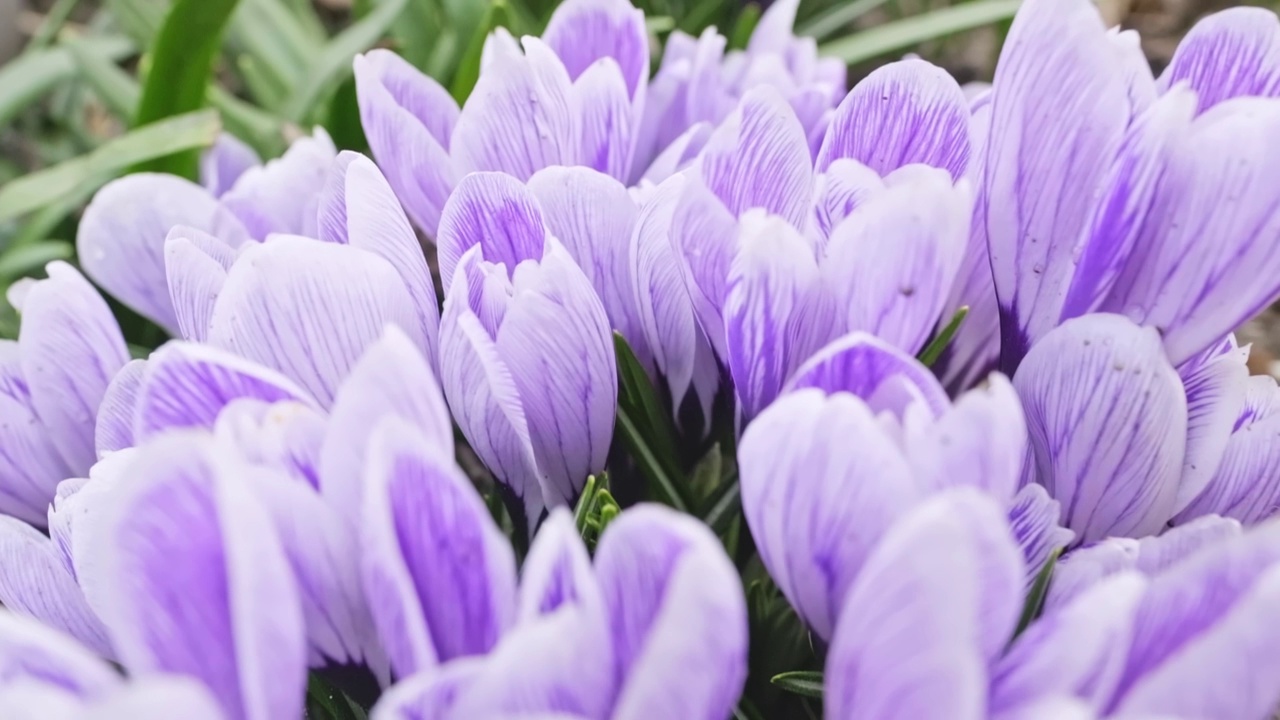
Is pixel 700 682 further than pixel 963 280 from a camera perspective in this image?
No

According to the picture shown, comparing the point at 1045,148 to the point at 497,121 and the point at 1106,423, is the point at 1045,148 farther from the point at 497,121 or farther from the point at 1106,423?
the point at 497,121

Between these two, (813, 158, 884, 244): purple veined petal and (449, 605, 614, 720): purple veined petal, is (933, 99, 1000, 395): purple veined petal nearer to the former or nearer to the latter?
(813, 158, 884, 244): purple veined petal

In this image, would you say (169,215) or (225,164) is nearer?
(169,215)

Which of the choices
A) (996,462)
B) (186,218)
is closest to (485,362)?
(996,462)

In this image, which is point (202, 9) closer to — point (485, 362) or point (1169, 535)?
point (485, 362)

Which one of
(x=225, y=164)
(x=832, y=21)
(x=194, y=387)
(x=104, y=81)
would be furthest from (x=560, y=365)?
(x=832, y=21)

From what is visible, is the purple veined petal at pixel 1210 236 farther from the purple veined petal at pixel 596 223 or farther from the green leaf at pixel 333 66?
the green leaf at pixel 333 66
